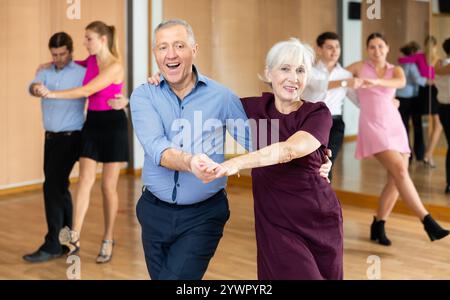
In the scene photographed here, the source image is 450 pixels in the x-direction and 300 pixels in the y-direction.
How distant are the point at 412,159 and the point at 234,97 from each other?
3921 mm

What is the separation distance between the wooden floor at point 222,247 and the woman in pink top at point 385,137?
21cm

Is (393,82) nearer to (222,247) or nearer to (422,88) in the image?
(422,88)

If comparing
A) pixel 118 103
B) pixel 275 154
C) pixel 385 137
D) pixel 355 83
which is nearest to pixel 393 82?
pixel 385 137

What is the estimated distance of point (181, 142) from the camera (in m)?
2.80

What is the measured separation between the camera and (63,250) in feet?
16.6

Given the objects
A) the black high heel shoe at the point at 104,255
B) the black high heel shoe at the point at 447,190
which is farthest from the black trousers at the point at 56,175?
the black high heel shoe at the point at 447,190

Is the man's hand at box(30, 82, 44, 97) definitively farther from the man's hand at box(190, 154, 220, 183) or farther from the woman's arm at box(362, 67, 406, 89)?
the man's hand at box(190, 154, 220, 183)

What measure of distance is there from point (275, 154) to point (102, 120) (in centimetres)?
250

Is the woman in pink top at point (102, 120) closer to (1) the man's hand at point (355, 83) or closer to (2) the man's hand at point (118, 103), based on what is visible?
(2) the man's hand at point (118, 103)

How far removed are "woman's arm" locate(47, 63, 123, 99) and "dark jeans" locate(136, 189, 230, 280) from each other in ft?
6.47

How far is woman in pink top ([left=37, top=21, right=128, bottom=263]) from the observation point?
4809 mm

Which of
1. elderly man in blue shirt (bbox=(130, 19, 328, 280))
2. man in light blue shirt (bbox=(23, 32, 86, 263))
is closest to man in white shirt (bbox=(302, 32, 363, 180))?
man in light blue shirt (bbox=(23, 32, 86, 263))
